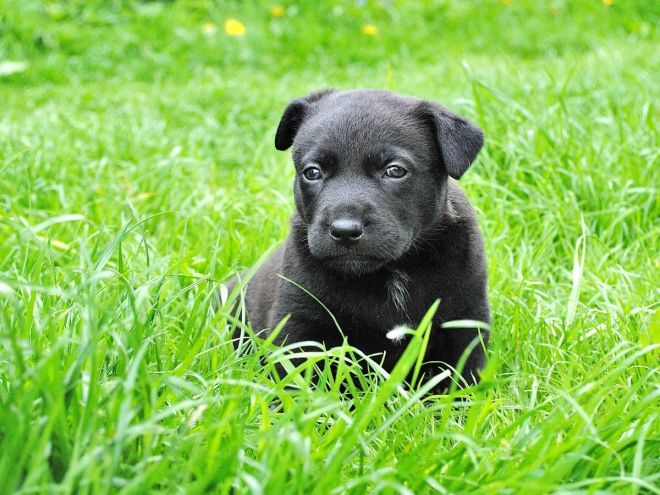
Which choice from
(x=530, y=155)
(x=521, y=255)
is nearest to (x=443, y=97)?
(x=530, y=155)

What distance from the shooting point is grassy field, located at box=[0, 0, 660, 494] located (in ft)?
6.14

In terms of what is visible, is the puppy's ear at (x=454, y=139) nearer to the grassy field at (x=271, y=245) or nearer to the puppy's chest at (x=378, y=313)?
the puppy's chest at (x=378, y=313)

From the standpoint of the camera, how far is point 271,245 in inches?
154

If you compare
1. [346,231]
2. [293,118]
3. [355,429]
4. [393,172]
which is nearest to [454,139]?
[393,172]

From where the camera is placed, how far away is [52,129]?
18.2ft

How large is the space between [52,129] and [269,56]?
3.47 meters

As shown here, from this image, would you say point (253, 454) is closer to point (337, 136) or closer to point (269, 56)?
point (337, 136)

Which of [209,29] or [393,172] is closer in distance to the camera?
[393,172]

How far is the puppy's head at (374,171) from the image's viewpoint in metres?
2.77

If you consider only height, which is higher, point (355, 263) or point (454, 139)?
point (454, 139)

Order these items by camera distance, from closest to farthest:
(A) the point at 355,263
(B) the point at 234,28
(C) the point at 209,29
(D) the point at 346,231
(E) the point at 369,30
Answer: (D) the point at 346,231, (A) the point at 355,263, (C) the point at 209,29, (B) the point at 234,28, (E) the point at 369,30

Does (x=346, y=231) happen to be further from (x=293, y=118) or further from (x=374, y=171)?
(x=293, y=118)

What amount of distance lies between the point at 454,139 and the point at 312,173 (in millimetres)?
516

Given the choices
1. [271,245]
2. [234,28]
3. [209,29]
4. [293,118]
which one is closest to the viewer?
[293,118]
